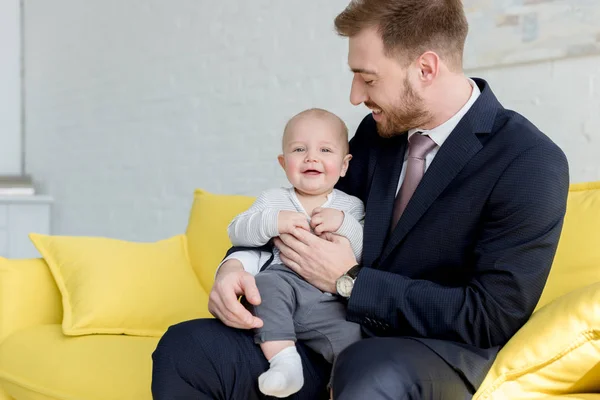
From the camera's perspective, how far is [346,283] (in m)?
1.65

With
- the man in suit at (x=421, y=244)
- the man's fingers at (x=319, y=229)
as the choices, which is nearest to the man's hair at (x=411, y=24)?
the man in suit at (x=421, y=244)

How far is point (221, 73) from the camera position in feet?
12.4

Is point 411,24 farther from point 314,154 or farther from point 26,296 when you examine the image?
point 26,296

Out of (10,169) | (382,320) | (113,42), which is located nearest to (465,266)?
(382,320)

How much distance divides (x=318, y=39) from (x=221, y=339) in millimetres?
2013

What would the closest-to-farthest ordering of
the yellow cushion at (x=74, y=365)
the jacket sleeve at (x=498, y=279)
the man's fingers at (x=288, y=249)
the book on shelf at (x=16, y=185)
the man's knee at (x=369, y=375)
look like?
1. the man's knee at (x=369, y=375)
2. the jacket sleeve at (x=498, y=279)
3. the man's fingers at (x=288, y=249)
4. the yellow cushion at (x=74, y=365)
5. the book on shelf at (x=16, y=185)

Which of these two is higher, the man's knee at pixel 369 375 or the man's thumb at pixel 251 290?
the man's thumb at pixel 251 290

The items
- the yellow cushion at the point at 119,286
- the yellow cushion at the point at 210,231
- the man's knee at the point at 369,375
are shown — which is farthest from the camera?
the yellow cushion at the point at 210,231

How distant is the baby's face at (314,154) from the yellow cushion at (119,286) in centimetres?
83

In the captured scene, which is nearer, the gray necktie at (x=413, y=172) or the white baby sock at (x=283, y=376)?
the white baby sock at (x=283, y=376)

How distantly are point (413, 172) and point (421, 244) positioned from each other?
20 centimetres

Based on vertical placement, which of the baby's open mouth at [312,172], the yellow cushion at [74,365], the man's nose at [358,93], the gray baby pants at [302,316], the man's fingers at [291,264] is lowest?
the yellow cushion at [74,365]

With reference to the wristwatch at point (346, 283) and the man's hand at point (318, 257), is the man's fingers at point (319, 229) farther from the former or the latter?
the wristwatch at point (346, 283)

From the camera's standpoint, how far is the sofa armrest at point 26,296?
242 centimetres
